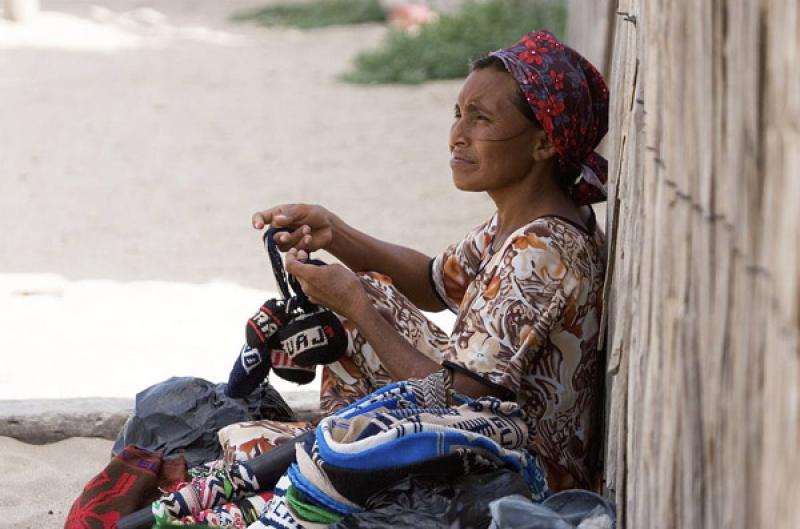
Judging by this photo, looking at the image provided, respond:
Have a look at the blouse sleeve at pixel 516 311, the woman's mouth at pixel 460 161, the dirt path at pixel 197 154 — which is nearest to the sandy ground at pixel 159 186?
the dirt path at pixel 197 154

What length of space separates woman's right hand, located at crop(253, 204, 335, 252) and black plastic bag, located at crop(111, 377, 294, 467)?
1.46 ft

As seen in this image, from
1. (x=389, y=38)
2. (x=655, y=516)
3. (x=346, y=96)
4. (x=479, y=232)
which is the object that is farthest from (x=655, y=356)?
(x=389, y=38)

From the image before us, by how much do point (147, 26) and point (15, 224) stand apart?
7.87 meters

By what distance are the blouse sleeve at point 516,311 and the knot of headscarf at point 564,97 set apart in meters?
0.24

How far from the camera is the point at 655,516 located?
7.07 ft

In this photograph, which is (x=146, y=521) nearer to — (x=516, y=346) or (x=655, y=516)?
(x=516, y=346)

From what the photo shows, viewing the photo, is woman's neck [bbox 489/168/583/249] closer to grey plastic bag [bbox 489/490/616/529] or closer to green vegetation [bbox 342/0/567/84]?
grey plastic bag [bbox 489/490/616/529]

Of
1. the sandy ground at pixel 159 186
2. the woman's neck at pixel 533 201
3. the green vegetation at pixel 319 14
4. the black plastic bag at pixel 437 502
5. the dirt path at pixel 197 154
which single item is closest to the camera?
the black plastic bag at pixel 437 502

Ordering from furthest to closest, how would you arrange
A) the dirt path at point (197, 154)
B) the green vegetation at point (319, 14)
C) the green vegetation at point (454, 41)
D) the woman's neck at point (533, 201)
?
the green vegetation at point (319, 14) < the green vegetation at point (454, 41) < the dirt path at point (197, 154) < the woman's neck at point (533, 201)

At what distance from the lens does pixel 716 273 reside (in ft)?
5.96

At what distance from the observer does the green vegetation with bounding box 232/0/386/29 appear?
601 inches

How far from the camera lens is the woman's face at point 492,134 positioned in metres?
3.19

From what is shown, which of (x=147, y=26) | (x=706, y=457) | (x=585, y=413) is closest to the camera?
→ (x=706, y=457)

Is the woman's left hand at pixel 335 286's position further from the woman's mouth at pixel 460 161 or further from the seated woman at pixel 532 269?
the woman's mouth at pixel 460 161
